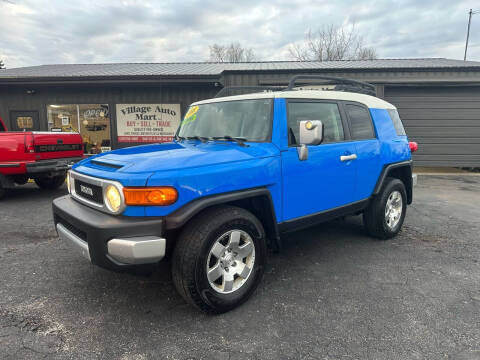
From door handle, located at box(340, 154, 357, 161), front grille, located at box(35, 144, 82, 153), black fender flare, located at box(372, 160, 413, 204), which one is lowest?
black fender flare, located at box(372, 160, 413, 204)

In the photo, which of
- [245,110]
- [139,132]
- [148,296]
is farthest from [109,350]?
[139,132]

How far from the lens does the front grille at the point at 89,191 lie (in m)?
2.66

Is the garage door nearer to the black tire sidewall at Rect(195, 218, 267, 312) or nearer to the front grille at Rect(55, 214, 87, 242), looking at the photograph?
the black tire sidewall at Rect(195, 218, 267, 312)

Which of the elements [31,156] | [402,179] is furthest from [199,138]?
[31,156]

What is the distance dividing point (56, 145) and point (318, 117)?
19.8ft

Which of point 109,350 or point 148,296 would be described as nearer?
point 109,350

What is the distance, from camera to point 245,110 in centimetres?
336

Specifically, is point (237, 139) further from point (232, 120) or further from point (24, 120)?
point (24, 120)

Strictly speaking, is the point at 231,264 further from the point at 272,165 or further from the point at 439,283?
the point at 439,283

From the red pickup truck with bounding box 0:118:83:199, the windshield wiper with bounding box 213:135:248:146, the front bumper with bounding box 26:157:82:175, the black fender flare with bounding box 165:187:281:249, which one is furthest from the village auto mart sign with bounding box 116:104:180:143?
the black fender flare with bounding box 165:187:281:249

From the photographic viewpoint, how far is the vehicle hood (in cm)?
252

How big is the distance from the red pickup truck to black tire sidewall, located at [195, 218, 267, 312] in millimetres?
5659

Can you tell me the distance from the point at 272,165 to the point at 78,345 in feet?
6.82

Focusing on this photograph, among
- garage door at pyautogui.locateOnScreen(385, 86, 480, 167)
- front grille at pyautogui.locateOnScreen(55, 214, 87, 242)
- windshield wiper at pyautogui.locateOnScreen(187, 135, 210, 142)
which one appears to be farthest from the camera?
garage door at pyautogui.locateOnScreen(385, 86, 480, 167)
